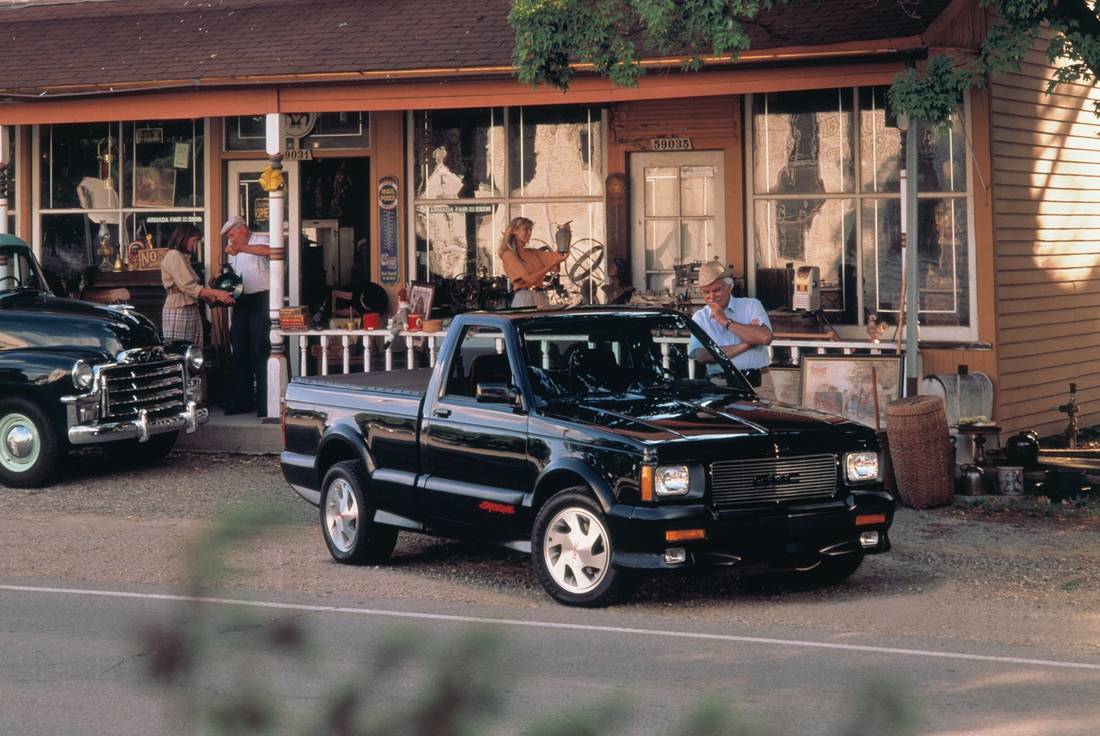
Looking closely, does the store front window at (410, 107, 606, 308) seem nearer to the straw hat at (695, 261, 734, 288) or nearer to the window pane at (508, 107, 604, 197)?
the window pane at (508, 107, 604, 197)

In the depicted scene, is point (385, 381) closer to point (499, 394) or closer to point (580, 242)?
point (499, 394)

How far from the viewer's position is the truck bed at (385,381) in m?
9.71

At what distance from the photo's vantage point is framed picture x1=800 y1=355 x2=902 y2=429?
42.4 ft

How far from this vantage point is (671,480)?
807cm

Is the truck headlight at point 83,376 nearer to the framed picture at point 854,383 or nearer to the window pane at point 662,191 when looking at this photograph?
the window pane at point 662,191

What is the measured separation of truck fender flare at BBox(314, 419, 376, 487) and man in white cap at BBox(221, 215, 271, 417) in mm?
5787

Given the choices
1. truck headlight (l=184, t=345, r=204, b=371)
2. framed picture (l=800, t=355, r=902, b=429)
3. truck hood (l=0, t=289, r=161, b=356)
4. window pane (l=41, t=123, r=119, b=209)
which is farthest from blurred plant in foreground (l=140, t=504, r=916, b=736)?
window pane (l=41, t=123, r=119, b=209)

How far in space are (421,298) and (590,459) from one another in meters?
8.11

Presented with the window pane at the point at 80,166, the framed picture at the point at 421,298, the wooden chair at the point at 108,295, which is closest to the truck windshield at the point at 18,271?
the wooden chair at the point at 108,295

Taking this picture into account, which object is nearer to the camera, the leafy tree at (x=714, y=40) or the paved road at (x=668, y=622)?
the paved road at (x=668, y=622)

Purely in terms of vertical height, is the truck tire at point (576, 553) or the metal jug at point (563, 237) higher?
the metal jug at point (563, 237)

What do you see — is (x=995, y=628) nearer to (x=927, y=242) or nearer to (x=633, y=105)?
(x=927, y=242)

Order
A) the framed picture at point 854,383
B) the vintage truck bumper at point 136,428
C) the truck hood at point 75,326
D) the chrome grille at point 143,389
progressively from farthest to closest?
the truck hood at point 75,326
the chrome grille at point 143,389
the vintage truck bumper at point 136,428
the framed picture at point 854,383

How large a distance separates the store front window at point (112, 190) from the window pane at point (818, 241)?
6535mm
